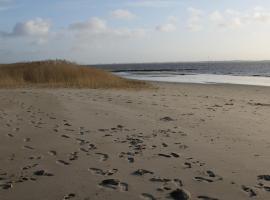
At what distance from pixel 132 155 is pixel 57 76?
20.8 meters

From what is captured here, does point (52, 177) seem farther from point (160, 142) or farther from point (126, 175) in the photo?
point (160, 142)

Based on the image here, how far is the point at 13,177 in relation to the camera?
5352mm

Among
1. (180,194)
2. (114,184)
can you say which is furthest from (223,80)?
(180,194)

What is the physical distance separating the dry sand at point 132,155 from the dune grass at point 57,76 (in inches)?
529

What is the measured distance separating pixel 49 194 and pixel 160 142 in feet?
10.3

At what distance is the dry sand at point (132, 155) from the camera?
491 cm

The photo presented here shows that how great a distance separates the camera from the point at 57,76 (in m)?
26.7

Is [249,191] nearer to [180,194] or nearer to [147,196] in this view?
[180,194]

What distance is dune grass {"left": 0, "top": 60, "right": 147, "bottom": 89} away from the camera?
2461 centimetres

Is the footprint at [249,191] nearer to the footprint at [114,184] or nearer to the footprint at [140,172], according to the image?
the footprint at [140,172]

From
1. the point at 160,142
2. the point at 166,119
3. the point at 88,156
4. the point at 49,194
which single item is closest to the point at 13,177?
the point at 49,194

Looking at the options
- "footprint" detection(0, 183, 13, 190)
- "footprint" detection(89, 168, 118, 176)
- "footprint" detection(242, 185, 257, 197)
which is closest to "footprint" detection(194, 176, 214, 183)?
"footprint" detection(242, 185, 257, 197)

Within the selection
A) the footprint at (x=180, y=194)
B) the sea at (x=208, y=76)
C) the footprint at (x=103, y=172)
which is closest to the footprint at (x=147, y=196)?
the footprint at (x=180, y=194)

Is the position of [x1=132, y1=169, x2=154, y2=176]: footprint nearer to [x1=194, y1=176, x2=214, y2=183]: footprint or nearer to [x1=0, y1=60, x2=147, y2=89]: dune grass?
[x1=194, y1=176, x2=214, y2=183]: footprint
